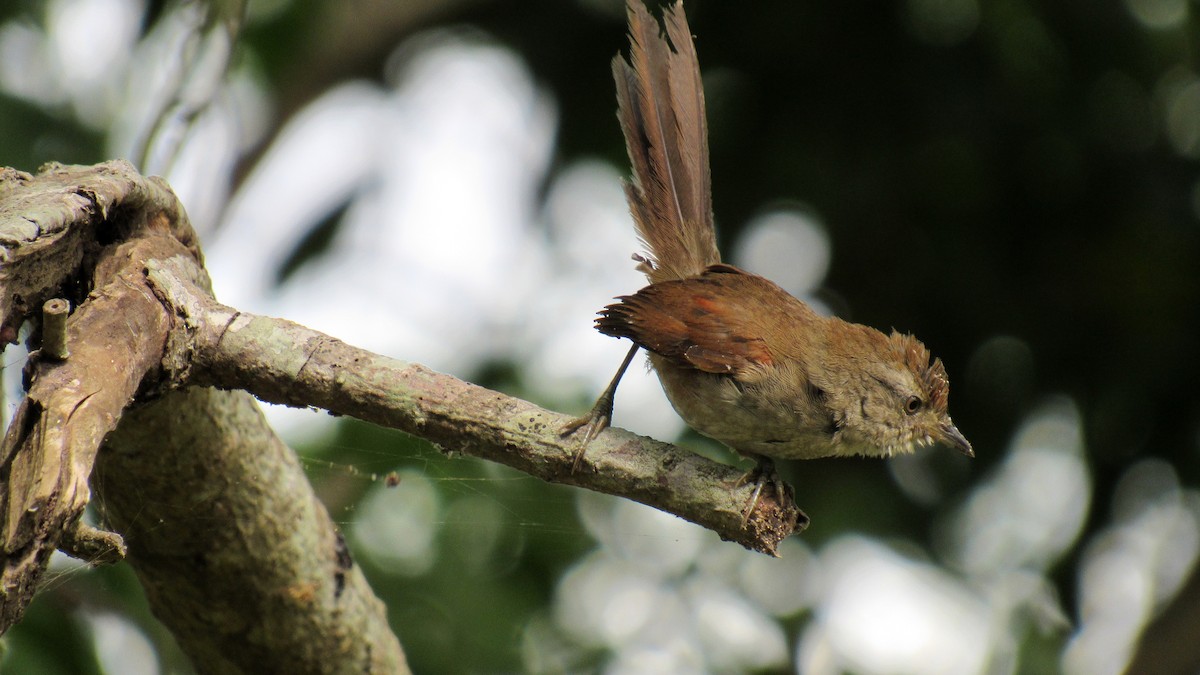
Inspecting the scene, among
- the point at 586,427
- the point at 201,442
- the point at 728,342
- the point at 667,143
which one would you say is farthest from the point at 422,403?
the point at 667,143

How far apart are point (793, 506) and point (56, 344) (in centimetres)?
170

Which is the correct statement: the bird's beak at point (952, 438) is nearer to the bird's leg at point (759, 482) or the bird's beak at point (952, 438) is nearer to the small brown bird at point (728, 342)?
the small brown bird at point (728, 342)

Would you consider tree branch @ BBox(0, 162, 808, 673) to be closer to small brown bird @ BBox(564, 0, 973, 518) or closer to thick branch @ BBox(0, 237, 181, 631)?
thick branch @ BBox(0, 237, 181, 631)

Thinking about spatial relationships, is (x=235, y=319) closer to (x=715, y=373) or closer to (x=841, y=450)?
(x=715, y=373)

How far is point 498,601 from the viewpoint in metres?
4.35

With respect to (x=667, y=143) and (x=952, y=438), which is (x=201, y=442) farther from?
(x=952, y=438)

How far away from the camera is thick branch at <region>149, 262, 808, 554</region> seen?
8.13 feet

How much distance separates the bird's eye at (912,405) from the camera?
3516 millimetres

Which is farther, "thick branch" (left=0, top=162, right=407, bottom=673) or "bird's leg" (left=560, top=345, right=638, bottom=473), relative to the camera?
"bird's leg" (left=560, top=345, right=638, bottom=473)

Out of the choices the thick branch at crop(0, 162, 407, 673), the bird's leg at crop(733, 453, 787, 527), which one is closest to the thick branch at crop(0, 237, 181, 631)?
the thick branch at crop(0, 162, 407, 673)

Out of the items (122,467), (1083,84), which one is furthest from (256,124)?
(1083,84)

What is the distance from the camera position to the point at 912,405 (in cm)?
354

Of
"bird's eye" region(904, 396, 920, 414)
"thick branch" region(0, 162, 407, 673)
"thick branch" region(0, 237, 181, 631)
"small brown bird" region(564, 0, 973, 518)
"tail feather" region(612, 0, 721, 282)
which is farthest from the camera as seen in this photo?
"tail feather" region(612, 0, 721, 282)

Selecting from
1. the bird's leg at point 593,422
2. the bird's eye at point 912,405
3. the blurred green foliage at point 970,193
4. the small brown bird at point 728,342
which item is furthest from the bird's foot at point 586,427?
the blurred green foliage at point 970,193
